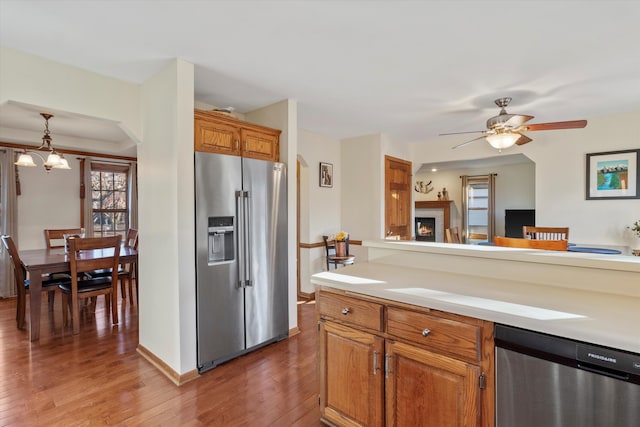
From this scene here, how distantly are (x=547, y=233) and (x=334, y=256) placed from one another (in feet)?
8.91

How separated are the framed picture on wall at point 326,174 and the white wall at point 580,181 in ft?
8.82

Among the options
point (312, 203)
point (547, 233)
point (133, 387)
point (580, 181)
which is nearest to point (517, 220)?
point (580, 181)

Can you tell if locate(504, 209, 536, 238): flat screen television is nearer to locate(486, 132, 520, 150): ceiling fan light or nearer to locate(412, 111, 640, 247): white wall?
locate(412, 111, 640, 247): white wall

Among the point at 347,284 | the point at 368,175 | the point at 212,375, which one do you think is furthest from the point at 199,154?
the point at 368,175

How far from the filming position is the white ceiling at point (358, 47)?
176 cm

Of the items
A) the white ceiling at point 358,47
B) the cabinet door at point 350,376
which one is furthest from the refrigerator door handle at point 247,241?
the cabinet door at point 350,376

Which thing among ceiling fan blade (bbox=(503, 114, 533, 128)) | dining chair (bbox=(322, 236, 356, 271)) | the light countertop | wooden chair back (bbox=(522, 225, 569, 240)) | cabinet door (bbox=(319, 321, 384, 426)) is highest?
ceiling fan blade (bbox=(503, 114, 533, 128))

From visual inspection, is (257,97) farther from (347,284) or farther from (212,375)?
(212,375)

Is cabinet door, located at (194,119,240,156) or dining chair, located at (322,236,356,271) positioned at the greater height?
cabinet door, located at (194,119,240,156)

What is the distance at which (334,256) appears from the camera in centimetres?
454

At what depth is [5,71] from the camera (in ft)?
7.07

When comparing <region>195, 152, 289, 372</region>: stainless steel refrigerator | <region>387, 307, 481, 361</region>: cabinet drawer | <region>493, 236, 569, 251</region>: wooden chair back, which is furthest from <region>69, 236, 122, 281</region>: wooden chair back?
<region>493, 236, 569, 251</region>: wooden chair back

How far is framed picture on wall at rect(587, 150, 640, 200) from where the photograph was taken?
3729mm

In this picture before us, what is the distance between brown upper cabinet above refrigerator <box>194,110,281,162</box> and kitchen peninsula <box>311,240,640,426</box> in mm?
1574
